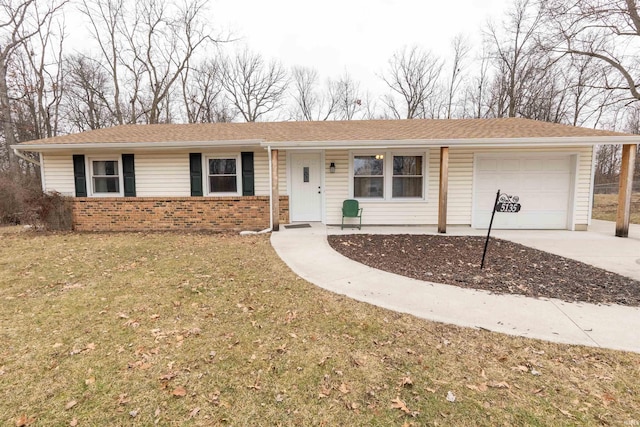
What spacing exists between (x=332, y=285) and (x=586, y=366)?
8.80ft

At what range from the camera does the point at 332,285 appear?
165 inches

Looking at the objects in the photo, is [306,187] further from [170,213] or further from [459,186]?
[459,186]

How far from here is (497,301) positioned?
3.59m

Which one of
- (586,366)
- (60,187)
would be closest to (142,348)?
(586,366)

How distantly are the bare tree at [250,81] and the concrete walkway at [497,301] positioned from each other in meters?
19.5

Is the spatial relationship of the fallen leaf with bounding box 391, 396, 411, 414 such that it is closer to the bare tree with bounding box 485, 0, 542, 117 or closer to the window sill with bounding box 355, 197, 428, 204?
the window sill with bounding box 355, 197, 428, 204

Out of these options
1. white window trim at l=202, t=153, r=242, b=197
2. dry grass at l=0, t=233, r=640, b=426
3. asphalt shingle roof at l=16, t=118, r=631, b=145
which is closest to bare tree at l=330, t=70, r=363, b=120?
asphalt shingle roof at l=16, t=118, r=631, b=145

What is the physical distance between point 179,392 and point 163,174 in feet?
27.3

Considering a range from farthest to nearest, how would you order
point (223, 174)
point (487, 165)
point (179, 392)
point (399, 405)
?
point (223, 174)
point (487, 165)
point (179, 392)
point (399, 405)

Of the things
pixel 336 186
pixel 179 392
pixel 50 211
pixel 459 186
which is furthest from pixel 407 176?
pixel 50 211

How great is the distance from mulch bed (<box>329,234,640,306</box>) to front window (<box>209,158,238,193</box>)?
3983mm

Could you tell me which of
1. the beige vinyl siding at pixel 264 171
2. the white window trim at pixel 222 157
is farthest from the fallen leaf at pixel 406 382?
the white window trim at pixel 222 157

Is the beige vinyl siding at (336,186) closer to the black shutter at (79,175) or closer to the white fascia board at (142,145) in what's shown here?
the white fascia board at (142,145)

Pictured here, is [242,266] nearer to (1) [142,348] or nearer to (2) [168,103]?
(1) [142,348]
